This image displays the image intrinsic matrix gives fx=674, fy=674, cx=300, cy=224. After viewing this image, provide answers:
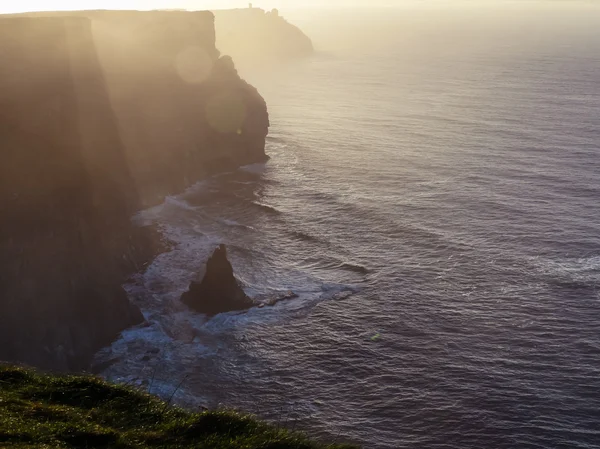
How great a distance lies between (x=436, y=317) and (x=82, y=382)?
3434 centimetres

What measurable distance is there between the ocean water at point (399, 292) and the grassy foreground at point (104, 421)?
27.6 ft

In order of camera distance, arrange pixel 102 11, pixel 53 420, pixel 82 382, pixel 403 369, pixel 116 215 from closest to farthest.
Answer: pixel 53 420 → pixel 82 382 → pixel 403 369 → pixel 116 215 → pixel 102 11

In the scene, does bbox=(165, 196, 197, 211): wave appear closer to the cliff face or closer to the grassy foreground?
the cliff face

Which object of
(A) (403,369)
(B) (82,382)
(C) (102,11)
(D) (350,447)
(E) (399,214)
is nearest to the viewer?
(D) (350,447)

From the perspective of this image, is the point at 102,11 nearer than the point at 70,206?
No

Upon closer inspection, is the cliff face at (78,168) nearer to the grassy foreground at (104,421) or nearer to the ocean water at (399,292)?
the ocean water at (399,292)

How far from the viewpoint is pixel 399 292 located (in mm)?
58062

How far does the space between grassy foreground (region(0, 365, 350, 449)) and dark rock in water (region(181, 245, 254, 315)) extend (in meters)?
29.4

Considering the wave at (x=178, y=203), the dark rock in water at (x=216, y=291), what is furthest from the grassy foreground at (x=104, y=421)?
the wave at (x=178, y=203)

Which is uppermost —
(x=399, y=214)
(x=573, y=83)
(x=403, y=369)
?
(x=573, y=83)

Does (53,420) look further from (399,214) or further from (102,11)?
(102,11)

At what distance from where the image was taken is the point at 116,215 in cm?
6053

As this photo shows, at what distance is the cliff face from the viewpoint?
1900 inches

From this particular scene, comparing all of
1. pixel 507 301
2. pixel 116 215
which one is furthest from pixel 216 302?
pixel 507 301
